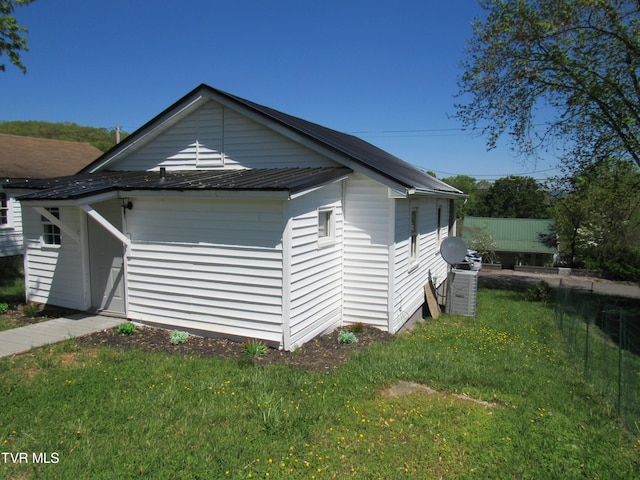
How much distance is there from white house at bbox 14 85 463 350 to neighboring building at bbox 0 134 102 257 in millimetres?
7015

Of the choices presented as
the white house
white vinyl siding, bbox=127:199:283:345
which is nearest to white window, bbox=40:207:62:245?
the white house

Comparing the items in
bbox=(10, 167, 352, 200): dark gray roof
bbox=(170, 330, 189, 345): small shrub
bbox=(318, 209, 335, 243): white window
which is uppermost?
bbox=(10, 167, 352, 200): dark gray roof

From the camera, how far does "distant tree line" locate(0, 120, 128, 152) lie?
38.7 meters

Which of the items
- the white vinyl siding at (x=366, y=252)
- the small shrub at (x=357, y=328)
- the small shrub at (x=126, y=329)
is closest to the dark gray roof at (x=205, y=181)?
the white vinyl siding at (x=366, y=252)

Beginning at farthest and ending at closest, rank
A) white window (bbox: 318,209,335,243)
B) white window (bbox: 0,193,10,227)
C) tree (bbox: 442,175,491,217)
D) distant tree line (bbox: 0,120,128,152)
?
tree (bbox: 442,175,491,217) → distant tree line (bbox: 0,120,128,152) → white window (bbox: 0,193,10,227) → white window (bbox: 318,209,335,243)

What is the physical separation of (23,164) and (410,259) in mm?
17923

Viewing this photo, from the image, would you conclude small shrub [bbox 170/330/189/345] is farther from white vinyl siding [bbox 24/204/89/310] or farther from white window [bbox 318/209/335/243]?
white vinyl siding [bbox 24/204/89/310]

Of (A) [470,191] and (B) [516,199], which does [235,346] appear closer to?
(B) [516,199]

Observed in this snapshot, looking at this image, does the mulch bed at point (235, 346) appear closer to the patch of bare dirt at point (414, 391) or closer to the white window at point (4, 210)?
the patch of bare dirt at point (414, 391)

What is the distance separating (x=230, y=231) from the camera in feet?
24.5

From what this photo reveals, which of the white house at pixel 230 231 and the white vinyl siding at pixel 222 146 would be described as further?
the white vinyl siding at pixel 222 146

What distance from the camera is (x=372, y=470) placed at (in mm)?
4020

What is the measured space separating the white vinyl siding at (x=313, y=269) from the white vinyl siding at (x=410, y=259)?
1211 millimetres

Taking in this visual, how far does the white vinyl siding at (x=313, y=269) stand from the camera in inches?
284
